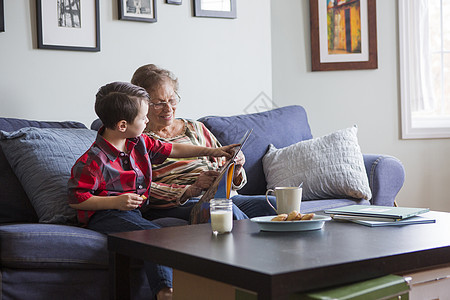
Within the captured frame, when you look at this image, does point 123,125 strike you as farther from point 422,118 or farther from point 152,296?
point 422,118

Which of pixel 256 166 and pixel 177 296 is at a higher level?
pixel 256 166

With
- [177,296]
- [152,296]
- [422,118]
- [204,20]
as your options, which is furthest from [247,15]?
[177,296]

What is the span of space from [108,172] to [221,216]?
614mm

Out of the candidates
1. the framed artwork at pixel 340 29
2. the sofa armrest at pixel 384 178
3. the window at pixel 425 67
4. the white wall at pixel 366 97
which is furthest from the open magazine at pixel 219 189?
the window at pixel 425 67

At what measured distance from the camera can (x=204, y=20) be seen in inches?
128

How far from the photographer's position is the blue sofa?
1742 millimetres

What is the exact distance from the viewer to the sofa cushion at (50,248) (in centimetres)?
174

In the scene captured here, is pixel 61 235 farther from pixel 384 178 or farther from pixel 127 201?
pixel 384 178

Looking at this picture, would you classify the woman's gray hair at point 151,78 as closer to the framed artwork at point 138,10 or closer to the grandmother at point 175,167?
the grandmother at point 175,167

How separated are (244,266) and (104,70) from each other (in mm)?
2005

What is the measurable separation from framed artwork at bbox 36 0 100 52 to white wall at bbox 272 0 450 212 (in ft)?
4.87

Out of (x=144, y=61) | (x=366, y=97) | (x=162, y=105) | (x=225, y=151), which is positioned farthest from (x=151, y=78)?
(x=366, y=97)

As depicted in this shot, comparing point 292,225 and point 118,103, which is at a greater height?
point 118,103

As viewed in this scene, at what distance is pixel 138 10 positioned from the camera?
2.98 m
